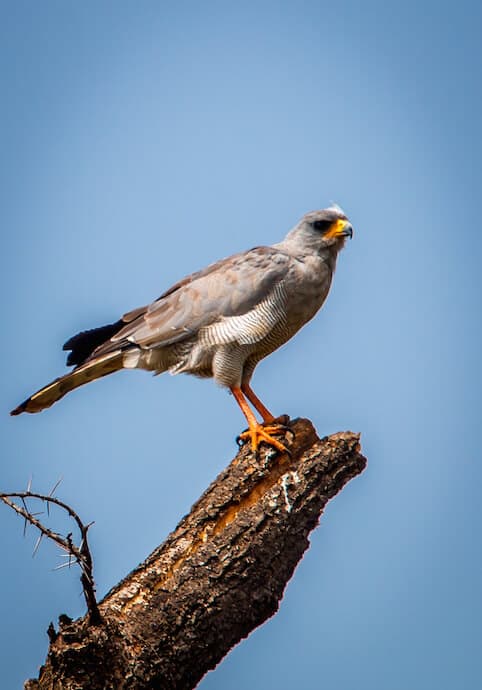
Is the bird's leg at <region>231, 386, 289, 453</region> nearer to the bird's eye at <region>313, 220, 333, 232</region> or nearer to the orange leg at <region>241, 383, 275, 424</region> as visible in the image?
the orange leg at <region>241, 383, 275, 424</region>

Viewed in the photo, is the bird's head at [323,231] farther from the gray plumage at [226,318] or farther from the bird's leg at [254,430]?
the bird's leg at [254,430]

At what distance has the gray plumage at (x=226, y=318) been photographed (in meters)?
7.53

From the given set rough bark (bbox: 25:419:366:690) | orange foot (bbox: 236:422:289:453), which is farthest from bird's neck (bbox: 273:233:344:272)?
rough bark (bbox: 25:419:366:690)

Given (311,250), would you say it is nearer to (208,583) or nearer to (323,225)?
(323,225)

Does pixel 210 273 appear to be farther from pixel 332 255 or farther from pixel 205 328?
pixel 332 255

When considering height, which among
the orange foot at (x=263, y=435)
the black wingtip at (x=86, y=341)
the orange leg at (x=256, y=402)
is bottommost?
the orange foot at (x=263, y=435)

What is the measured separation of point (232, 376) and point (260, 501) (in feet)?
6.68

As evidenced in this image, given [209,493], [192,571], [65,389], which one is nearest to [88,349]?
[65,389]

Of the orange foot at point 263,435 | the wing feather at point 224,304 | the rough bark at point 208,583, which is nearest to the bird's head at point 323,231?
the wing feather at point 224,304

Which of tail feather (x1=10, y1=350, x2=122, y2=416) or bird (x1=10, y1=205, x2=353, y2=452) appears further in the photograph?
bird (x1=10, y1=205, x2=353, y2=452)

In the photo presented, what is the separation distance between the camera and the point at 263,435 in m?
6.59

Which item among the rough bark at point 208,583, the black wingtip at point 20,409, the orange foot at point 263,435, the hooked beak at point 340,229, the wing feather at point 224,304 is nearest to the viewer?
the rough bark at point 208,583

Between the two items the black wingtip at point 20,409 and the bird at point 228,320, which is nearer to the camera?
the black wingtip at point 20,409

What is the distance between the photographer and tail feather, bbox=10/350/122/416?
289 inches
